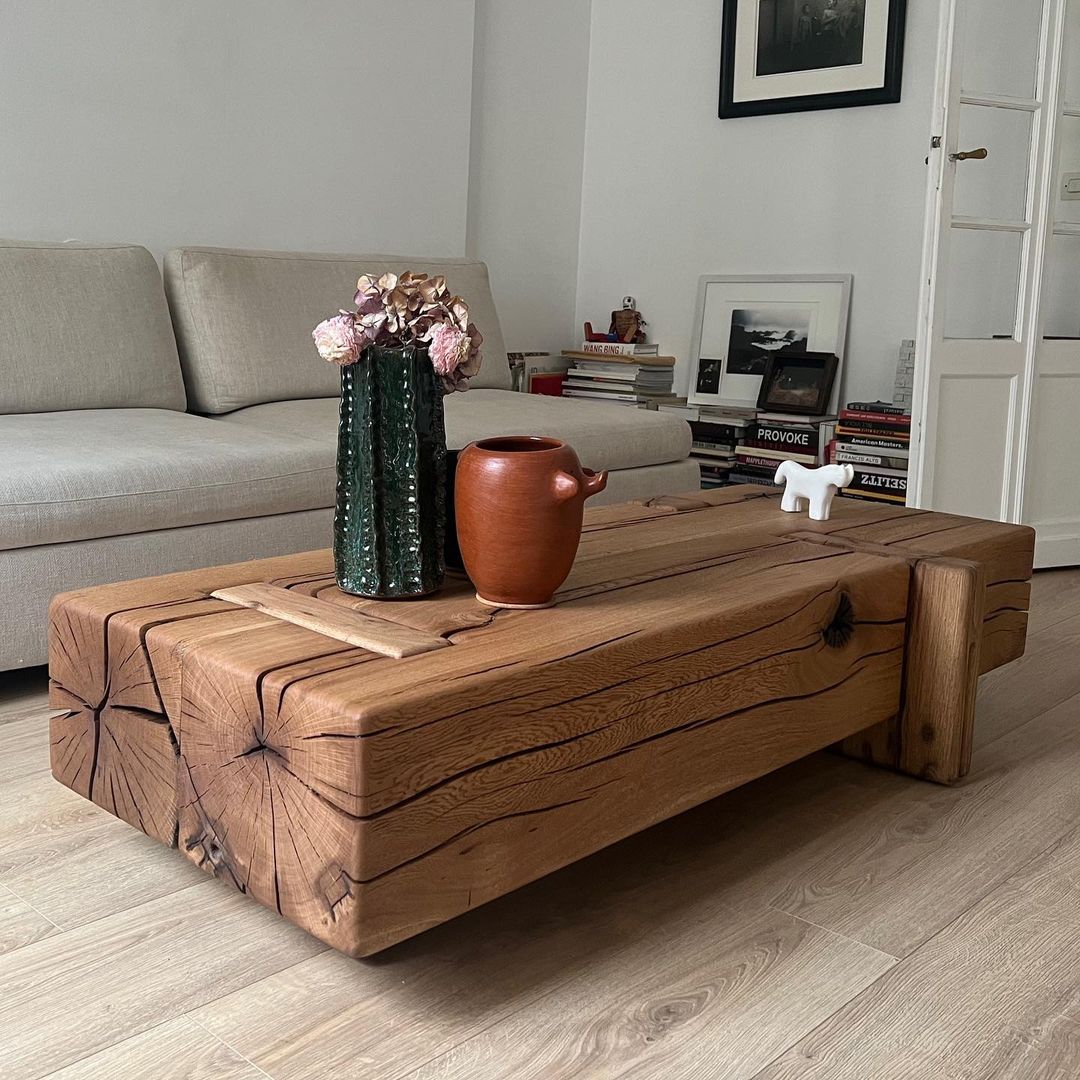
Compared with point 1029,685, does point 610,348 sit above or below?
above

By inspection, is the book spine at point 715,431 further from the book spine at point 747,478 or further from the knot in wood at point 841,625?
the knot in wood at point 841,625

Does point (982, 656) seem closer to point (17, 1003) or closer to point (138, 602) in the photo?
point (138, 602)

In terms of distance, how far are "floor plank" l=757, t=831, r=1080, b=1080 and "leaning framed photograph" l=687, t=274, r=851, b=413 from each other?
8.93ft

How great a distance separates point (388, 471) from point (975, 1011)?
91cm

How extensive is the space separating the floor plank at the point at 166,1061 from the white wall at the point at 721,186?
130 inches

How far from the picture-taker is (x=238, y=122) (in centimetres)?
354

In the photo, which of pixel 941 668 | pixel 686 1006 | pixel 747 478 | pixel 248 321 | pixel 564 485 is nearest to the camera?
pixel 686 1006

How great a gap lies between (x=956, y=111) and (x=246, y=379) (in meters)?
2.01

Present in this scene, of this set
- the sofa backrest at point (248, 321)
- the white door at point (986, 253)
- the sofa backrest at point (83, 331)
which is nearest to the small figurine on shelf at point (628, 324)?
the white door at point (986, 253)

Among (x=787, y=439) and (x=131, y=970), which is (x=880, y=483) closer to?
(x=787, y=439)

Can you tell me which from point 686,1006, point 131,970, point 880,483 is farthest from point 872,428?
point 131,970

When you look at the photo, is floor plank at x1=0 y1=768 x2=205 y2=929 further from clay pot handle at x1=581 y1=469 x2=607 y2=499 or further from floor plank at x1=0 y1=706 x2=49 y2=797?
clay pot handle at x1=581 y1=469 x2=607 y2=499

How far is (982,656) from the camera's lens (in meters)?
2.08

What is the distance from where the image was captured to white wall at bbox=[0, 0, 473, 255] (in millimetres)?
3123
